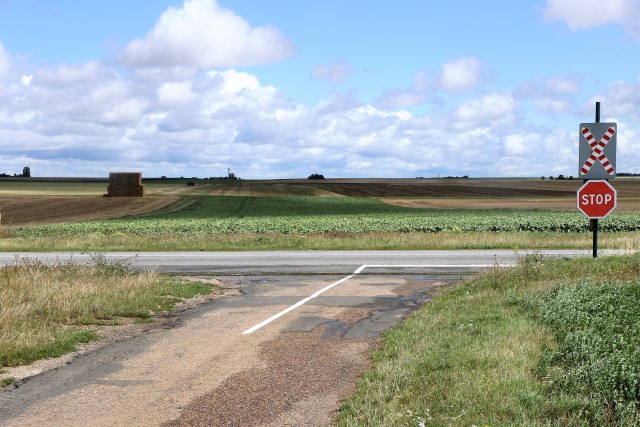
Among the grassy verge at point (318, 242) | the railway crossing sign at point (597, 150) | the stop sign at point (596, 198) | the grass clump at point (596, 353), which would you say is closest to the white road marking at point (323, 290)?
the stop sign at point (596, 198)

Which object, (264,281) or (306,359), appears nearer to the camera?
(306,359)

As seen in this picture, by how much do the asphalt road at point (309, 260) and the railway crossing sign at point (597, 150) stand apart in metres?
3.89

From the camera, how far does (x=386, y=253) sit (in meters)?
26.3

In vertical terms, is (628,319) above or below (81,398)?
above

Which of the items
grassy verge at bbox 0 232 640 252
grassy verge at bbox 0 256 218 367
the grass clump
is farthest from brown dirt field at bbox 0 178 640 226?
the grass clump

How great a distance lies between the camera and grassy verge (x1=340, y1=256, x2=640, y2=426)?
21.5ft

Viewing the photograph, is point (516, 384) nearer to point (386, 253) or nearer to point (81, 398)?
point (81, 398)

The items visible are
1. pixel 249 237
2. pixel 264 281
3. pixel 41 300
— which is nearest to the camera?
pixel 41 300

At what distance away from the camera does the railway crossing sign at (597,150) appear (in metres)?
19.9

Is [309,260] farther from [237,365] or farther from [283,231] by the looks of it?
[237,365]

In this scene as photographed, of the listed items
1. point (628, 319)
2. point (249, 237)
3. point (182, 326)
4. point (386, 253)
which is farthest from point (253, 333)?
point (249, 237)

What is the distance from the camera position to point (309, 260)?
78.4ft

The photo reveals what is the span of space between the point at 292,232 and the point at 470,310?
24570mm

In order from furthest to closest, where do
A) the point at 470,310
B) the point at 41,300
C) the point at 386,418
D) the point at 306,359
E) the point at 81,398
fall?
the point at 41,300
the point at 470,310
the point at 306,359
the point at 81,398
the point at 386,418
